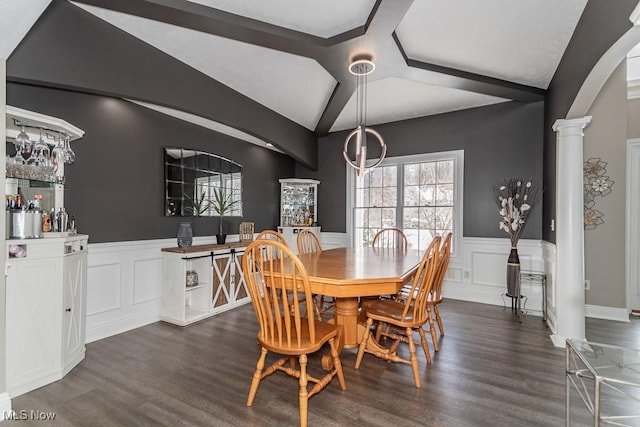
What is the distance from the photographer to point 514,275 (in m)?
3.73

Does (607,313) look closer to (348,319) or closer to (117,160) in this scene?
(348,319)

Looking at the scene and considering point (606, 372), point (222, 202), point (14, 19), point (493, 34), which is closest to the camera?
point (606, 372)

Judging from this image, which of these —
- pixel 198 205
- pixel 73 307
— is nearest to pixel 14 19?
pixel 73 307

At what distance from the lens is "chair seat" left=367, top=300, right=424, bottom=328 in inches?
87.8

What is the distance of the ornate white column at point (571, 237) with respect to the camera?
9.59ft

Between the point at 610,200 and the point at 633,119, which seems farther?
the point at 633,119

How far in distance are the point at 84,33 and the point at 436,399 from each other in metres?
3.72

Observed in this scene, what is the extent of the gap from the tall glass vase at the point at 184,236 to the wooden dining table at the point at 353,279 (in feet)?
5.27

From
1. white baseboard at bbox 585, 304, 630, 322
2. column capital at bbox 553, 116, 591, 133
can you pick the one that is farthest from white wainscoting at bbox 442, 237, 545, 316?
column capital at bbox 553, 116, 591, 133

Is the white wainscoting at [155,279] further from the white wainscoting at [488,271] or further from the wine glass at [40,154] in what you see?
the wine glass at [40,154]

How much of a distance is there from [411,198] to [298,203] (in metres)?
2.01

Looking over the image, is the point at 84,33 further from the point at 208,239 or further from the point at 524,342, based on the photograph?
the point at 524,342

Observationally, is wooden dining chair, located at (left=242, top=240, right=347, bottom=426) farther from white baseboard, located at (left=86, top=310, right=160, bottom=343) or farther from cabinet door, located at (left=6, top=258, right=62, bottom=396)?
white baseboard, located at (left=86, top=310, right=160, bottom=343)

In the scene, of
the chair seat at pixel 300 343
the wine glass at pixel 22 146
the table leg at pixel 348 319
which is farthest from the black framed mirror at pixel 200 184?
the chair seat at pixel 300 343
